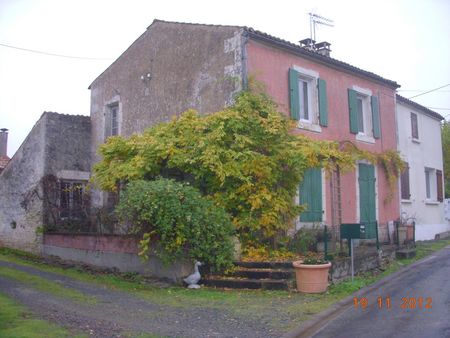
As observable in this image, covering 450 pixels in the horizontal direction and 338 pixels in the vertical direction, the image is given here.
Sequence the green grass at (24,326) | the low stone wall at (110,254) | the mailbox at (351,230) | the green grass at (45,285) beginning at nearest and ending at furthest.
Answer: the green grass at (24,326) < the green grass at (45,285) < the mailbox at (351,230) < the low stone wall at (110,254)

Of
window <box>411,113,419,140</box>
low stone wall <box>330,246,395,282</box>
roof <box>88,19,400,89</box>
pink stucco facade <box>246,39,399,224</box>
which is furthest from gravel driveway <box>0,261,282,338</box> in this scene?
window <box>411,113,419,140</box>

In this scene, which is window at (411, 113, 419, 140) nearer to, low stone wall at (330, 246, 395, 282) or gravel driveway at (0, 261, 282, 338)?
low stone wall at (330, 246, 395, 282)

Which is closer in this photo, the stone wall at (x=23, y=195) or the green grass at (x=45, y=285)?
the green grass at (x=45, y=285)

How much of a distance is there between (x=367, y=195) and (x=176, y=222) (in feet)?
28.0

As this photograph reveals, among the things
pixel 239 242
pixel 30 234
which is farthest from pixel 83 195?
pixel 239 242

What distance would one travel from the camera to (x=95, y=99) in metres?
17.6

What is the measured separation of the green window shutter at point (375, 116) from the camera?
55.8 ft

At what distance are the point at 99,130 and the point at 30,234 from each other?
4.11m

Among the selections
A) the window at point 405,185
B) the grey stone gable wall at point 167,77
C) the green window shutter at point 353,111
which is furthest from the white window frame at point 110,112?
the window at point 405,185

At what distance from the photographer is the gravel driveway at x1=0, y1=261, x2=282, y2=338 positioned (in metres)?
6.99

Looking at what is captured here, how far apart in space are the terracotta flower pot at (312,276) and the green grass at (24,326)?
4882 mm

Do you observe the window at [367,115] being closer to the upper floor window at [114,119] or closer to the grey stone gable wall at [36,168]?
the upper floor window at [114,119]

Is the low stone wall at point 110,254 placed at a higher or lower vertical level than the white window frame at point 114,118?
lower

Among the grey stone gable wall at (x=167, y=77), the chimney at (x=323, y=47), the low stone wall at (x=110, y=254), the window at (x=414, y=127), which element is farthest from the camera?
the window at (x=414, y=127)
